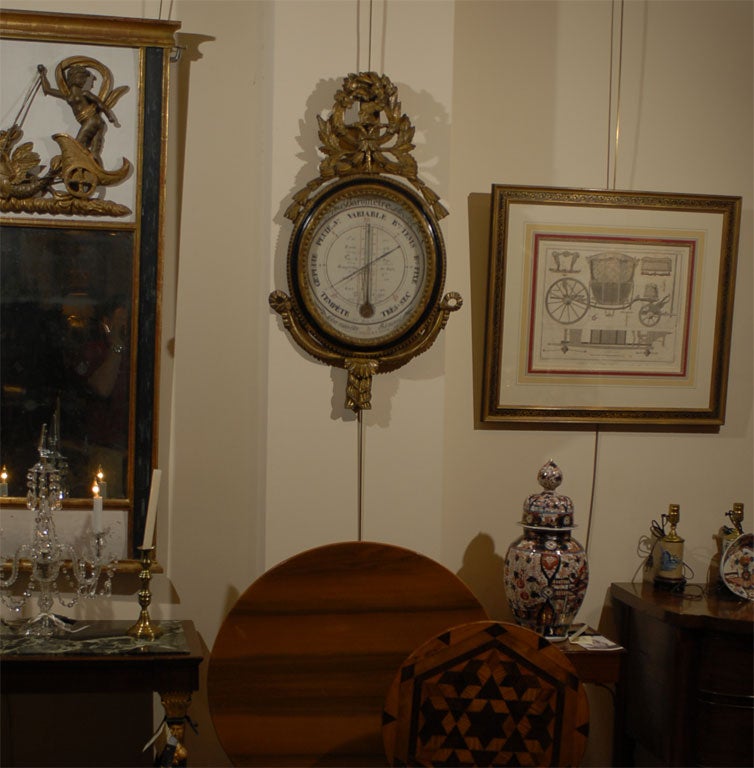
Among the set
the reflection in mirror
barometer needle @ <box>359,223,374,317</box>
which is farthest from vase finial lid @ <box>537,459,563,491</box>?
the reflection in mirror

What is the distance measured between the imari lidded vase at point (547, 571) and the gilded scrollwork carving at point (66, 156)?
1502mm

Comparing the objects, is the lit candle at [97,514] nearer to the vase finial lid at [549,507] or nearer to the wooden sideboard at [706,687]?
the vase finial lid at [549,507]

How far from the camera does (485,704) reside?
182 centimetres

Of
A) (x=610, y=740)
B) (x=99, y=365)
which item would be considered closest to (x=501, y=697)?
(x=610, y=740)

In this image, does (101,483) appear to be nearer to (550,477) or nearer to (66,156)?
(66,156)

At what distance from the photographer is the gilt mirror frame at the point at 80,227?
8.34ft

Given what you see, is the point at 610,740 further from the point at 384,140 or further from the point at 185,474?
the point at 384,140

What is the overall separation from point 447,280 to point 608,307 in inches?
20.4

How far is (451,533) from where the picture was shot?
2.83 metres

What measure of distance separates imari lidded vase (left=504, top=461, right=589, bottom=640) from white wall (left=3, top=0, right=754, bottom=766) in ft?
0.92

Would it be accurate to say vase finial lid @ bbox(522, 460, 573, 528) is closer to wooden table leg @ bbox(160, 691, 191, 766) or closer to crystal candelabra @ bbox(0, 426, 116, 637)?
wooden table leg @ bbox(160, 691, 191, 766)

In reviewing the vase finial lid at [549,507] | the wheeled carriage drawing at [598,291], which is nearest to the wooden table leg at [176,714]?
the vase finial lid at [549,507]

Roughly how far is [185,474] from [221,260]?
651 millimetres

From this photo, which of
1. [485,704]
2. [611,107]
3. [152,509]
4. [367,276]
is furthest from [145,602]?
[611,107]
